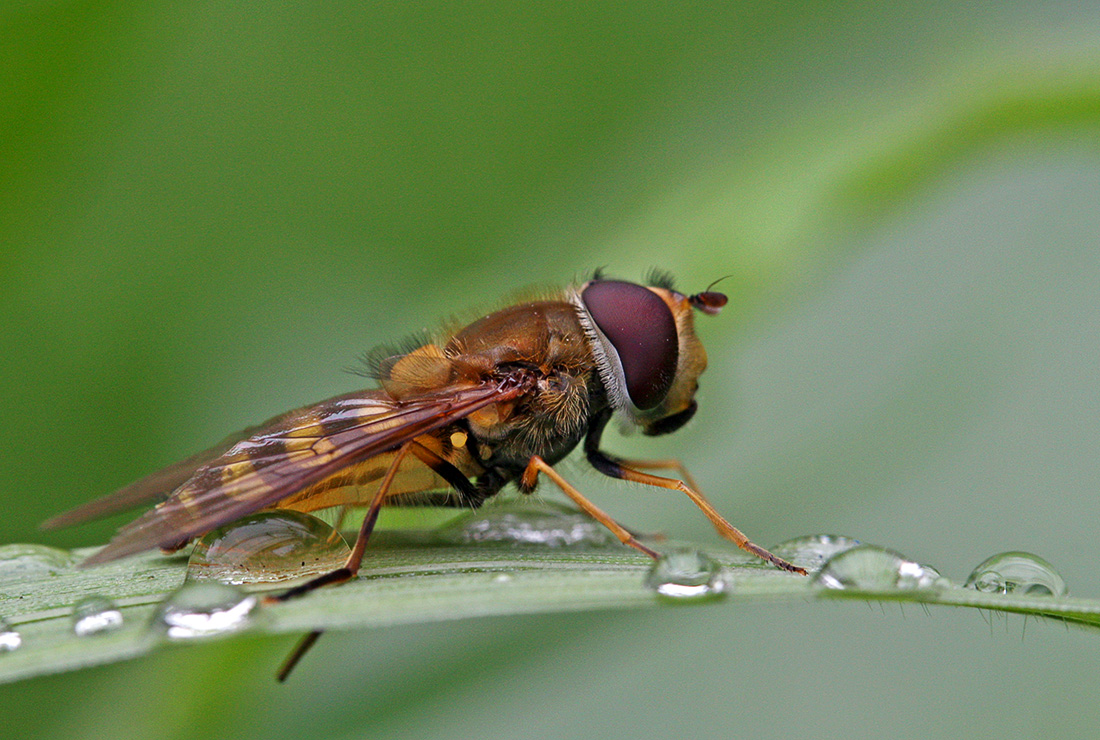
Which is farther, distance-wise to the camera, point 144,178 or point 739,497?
point 144,178

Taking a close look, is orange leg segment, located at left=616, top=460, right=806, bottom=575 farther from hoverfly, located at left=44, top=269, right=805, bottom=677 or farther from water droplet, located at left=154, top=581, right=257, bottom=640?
water droplet, located at left=154, top=581, right=257, bottom=640

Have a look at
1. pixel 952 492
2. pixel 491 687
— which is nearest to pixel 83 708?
pixel 491 687

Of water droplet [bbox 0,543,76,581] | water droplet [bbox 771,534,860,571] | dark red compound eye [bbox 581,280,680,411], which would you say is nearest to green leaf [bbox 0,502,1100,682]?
water droplet [bbox 0,543,76,581]

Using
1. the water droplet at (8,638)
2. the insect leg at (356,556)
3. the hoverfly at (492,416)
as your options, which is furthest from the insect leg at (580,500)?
the water droplet at (8,638)

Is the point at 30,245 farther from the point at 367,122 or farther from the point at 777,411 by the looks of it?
the point at 777,411

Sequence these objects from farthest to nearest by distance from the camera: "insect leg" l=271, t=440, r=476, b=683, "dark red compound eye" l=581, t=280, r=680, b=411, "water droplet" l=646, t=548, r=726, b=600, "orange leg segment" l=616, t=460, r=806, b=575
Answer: "dark red compound eye" l=581, t=280, r=680, b=411 < "orange leg segment" l=616, t=460, r=806, b=575 < "insect leg" l=271, t=440, r=476, b=683 < "water droplet" l=646, t=548, r=726, b=600
